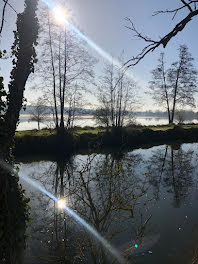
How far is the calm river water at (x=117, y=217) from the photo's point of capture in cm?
343

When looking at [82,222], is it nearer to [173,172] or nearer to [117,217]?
[117,217]

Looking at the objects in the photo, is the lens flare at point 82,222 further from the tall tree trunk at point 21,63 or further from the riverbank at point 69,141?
the riverbank at point 69,141

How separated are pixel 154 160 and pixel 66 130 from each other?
18.9 feet

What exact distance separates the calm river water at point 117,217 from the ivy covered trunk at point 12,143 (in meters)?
0.89

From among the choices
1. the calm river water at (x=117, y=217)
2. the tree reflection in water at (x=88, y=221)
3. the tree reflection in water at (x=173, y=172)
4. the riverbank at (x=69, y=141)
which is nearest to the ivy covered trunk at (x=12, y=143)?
the calm river water at (x=117, y=217)

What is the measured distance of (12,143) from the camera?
2.46 m

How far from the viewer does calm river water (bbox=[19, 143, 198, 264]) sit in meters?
3.43

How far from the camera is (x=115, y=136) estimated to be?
16094 mm

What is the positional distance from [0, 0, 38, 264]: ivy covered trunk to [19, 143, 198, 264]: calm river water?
890 millimetres

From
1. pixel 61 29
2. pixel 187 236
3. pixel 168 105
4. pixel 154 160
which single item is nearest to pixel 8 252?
pixel 187 236

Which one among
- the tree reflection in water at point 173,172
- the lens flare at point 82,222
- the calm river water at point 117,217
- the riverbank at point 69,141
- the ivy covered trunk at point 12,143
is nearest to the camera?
the ivy covered trunk at point 12,143

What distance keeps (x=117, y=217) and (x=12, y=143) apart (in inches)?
143

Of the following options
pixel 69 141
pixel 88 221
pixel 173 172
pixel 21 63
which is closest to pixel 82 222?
pixel 88 221

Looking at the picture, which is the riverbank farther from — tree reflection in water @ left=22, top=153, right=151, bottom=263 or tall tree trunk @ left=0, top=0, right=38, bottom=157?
tall tree trunk @ left=0, top=0, right=38, bottom=157
